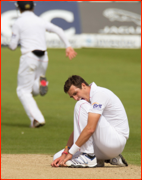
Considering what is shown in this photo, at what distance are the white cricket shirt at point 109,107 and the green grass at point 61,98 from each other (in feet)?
3.54

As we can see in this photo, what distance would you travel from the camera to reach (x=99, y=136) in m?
5.21

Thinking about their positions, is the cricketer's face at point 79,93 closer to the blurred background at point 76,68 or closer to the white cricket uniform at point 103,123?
the white cricket uniform at point 103,123

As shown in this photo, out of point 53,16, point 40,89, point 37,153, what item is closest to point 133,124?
point 40,89

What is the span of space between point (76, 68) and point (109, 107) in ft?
68.0

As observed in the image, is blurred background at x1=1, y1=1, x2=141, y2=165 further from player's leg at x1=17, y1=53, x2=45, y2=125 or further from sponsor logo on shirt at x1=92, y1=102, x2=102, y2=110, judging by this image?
sponsor logo on shirt at x1=92, y1=102, x2=102, y2=110

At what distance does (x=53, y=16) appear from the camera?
33.2 m

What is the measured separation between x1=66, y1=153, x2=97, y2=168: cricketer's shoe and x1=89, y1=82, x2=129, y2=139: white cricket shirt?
564mm

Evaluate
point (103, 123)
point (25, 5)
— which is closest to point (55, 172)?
point (103, 123)

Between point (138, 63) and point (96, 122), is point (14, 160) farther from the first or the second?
point (138, 63)

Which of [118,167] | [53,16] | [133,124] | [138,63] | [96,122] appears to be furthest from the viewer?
[53,16]

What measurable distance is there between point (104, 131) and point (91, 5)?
31073mm

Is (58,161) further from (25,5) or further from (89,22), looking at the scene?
(89,22)

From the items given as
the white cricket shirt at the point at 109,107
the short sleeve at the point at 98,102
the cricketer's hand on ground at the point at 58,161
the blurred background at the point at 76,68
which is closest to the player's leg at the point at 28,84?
the blurred background at the point at 76,68

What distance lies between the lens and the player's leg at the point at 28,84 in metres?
9.43
